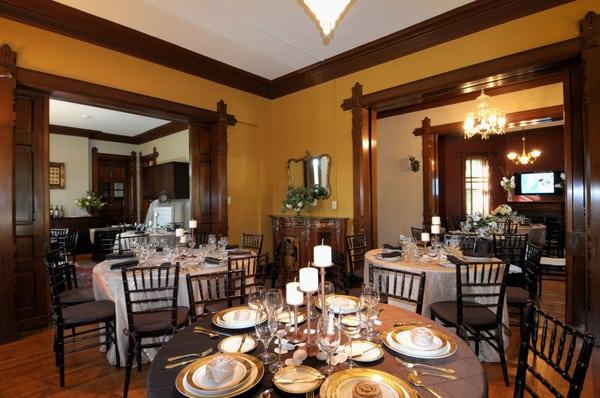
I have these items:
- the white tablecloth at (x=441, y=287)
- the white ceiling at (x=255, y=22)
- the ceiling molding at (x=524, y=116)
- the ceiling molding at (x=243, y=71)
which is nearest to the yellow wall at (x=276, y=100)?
the ceiling molding at (x=243, y=71)

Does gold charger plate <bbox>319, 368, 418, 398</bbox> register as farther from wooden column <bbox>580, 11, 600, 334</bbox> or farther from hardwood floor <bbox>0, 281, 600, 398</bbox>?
wooden column <bbox>580, 11, 600, 334</bbox>

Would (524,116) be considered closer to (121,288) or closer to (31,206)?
(121,288)

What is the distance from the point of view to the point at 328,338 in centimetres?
122

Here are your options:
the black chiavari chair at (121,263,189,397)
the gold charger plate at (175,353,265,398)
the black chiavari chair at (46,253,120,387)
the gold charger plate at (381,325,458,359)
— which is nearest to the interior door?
the black chiavari chair at (46,253,120,387)

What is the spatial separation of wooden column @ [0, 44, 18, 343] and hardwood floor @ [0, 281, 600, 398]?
0.30m

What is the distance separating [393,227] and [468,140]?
11.2ft

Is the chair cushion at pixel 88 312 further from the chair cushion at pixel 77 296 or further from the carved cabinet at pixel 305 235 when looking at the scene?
the carved cabinet at pixel 305 235

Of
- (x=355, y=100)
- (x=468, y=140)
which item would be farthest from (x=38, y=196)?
(x=468, y=140)

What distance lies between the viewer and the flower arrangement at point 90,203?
839 cm

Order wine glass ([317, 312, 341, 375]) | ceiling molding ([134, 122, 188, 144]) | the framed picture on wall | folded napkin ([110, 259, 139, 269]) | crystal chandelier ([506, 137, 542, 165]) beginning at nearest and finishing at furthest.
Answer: wine glass ([317, 312, 341, 375]) → folded napkin ([110, 259, 139, 269]) → the framed picture on wall → ceiling molding ([134, 122, 188, 144]) → crystal chandelier ([506, 137, 542, 165])

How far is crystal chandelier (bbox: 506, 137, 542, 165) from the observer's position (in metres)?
8.53

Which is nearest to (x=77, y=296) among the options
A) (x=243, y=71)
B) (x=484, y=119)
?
(x=243, y=71)

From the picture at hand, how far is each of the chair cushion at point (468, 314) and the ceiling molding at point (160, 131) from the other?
23.5 ft

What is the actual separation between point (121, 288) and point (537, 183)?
1015 cm
